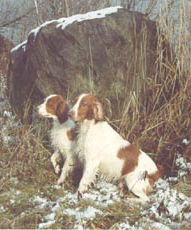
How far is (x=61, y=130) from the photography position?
5.22m

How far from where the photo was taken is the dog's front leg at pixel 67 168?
508cm

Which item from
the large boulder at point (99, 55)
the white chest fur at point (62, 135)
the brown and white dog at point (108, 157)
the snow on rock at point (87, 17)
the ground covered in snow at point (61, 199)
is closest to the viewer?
the ground covered in snow at point (61, 199)

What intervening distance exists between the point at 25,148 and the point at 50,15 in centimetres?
616

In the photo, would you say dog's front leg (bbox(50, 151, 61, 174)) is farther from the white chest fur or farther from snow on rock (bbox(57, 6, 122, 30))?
snow on rock (bbox(57, 6, 122, 30))

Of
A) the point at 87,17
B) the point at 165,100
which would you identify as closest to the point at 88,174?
the point at 165,100

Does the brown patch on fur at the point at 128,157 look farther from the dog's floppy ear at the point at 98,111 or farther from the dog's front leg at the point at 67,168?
the dog's front leg at the point at 67,168

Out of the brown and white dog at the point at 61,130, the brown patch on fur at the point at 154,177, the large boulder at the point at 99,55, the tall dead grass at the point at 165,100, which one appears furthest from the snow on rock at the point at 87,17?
the brown patch on fur at the point at 154,177

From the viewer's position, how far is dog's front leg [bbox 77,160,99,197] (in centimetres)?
474

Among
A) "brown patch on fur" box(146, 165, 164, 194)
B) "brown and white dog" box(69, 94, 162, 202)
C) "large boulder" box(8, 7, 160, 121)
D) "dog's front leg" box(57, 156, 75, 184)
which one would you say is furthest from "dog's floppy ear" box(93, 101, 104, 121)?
"large boulder" box(8, 7, 160, 121)

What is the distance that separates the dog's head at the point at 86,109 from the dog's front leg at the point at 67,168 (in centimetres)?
75

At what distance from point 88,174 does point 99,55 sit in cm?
188

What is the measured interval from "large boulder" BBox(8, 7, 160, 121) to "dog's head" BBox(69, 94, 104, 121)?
43.2 inches

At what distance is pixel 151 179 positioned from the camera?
4.77 m

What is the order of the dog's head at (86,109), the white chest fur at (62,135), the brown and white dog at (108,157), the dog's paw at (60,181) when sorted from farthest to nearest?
1. the white chest fur at (62,135)
2. the dog's paw at (60,181)
3. the brown and white dog at (108,157)
4. the dog's head at (86,109)
